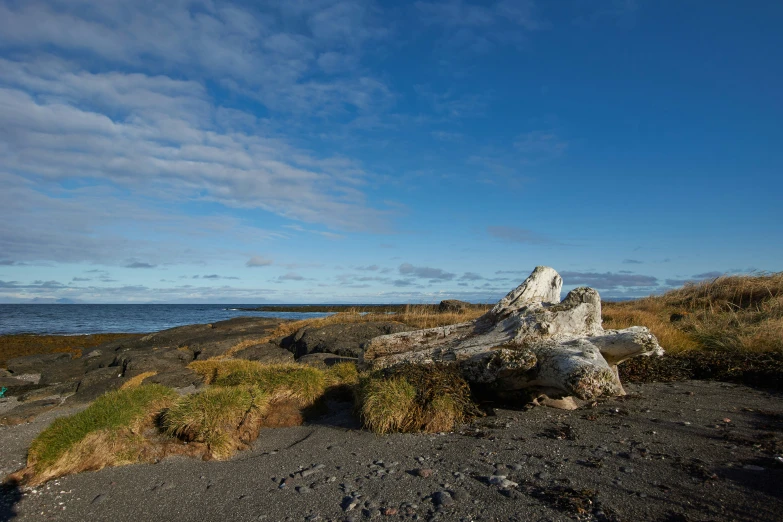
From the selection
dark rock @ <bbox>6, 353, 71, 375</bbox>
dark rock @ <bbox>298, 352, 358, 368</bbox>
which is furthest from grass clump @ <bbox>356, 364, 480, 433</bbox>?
dark rock @ <bbox>6, 353, 71, 375</bbox>

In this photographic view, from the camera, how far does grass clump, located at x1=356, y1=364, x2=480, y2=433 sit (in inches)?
283

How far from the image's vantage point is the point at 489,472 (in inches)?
210

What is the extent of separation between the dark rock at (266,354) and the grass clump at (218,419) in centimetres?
825

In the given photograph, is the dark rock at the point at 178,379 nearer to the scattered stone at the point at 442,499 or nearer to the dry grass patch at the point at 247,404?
the dry grass patch at the point at 247,404

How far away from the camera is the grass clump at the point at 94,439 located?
610 cm

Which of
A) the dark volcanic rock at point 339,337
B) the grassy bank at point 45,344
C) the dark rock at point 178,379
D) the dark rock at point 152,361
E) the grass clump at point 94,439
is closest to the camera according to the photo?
the grass clump at point 94,439

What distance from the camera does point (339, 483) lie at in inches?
211

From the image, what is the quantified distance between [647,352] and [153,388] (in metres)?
8.63

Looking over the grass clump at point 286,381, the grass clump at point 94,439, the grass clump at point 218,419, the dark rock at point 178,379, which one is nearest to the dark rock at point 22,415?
the dark rock at point 178,379

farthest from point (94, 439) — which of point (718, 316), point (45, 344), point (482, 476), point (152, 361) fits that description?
point (45, 344)

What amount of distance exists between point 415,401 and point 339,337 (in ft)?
32.8

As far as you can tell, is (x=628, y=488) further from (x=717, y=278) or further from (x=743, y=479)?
(x=717, y=278)

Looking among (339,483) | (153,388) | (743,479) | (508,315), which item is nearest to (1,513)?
(153,388)

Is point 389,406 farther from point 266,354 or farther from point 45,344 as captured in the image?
point 45,344
